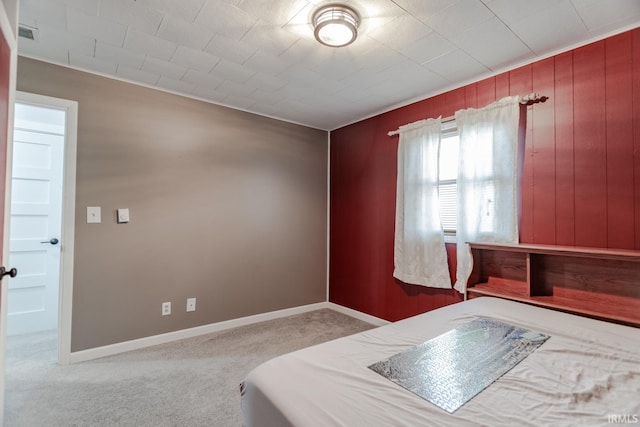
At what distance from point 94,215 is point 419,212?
2.85 m

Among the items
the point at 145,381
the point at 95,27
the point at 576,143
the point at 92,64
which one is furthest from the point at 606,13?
the point at 145,381

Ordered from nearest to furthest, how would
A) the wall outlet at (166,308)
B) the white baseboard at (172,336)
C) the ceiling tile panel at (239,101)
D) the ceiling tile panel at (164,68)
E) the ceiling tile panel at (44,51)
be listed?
the ceiling tile panel at (44,51) < the ceiling tile panel at (164,68) < the white baseboard at (172,336) < the wall outlet at (166,308) < the ceiling tile panel at (239,101)

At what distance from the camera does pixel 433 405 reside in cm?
90

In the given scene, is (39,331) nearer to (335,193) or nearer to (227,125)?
(227,125)

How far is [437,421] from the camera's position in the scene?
32.4 inches

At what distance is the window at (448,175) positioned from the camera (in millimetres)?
2703

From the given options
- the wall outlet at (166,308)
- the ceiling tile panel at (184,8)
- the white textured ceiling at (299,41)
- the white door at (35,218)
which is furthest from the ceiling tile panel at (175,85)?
the wall outlet at (166,308)

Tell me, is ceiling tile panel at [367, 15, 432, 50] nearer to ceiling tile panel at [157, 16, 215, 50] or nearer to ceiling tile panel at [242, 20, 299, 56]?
ceiling tile panel at [242, 20, 299, 56]

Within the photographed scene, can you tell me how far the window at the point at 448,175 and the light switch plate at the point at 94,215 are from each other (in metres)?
2.99

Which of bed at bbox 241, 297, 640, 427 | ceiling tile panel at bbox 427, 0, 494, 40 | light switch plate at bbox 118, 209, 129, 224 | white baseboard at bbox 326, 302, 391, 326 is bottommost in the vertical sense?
white baseboard at bbox 326, 302, 391, 326

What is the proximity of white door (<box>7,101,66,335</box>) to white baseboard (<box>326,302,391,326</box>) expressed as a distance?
3073 millimetres

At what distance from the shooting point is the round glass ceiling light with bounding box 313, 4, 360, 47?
1673mm

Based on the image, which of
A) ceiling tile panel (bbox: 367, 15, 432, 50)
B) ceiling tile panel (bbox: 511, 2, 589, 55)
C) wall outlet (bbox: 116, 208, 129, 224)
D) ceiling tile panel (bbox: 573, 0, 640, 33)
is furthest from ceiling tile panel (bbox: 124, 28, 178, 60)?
ceiling tile panel (bbox: 573, 0, 640, 33)

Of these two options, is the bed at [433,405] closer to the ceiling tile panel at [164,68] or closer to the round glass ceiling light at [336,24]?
the round glass ceiling light at [336,24]
